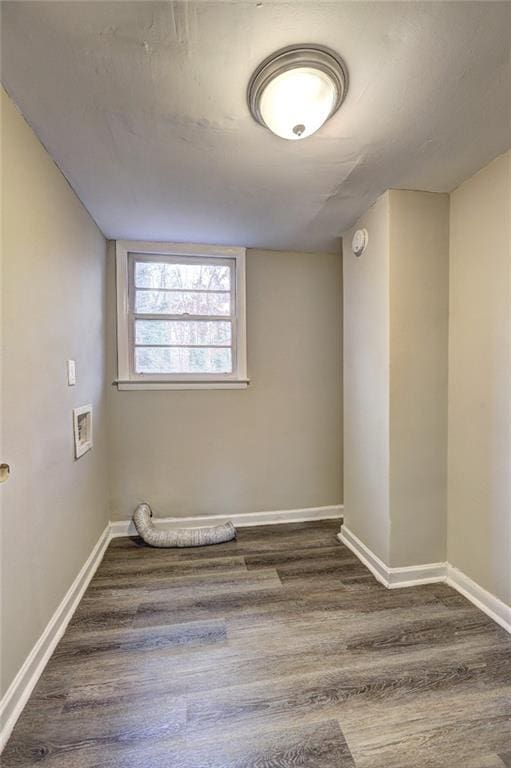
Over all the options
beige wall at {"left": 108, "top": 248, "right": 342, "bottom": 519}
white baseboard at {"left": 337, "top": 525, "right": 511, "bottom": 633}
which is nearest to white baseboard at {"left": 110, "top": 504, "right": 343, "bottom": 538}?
beige wall at {"left": 108, "top": 248, "right": 342, "bottom": 519}

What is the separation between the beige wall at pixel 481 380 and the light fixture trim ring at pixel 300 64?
990 mm

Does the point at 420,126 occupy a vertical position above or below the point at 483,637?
above

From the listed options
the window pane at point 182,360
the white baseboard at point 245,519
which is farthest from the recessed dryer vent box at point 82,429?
the white baseboard at point 245,519

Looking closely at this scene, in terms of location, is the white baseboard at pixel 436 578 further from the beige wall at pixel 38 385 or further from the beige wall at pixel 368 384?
the beige wall at pixel 38 385

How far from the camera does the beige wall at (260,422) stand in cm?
250

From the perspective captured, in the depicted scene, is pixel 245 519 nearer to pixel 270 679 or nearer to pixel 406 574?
pixel 406 574

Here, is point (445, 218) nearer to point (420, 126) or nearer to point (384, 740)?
point (420, 126)

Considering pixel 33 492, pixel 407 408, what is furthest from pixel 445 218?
pixel 33 492

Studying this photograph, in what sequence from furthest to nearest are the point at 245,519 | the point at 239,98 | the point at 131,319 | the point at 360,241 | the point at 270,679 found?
1. the point at 245,519
2. the point at 131,319
3. the point at 360,241
4. the point at 270,679
5. the point at 239,98

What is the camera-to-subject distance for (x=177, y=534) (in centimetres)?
231

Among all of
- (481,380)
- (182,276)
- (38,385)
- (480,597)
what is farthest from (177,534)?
(481,380)

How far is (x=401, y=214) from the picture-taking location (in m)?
1.80

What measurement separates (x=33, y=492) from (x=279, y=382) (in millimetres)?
1827

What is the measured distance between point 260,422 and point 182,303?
3.77ft
